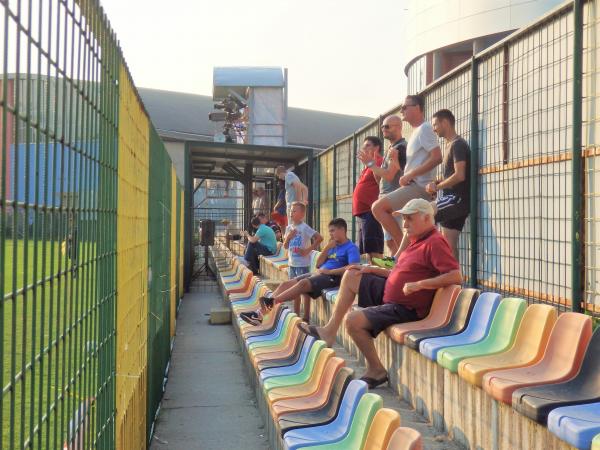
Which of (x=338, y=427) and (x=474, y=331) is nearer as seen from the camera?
(x=338, y=427)

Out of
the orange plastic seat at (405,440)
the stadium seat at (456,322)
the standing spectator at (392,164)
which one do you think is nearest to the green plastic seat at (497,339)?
the stadium seat at (456,322)

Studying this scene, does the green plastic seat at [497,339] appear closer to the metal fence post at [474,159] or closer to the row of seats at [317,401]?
the row of seats at [317,401]

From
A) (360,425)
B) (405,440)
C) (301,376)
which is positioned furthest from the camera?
(301,376)

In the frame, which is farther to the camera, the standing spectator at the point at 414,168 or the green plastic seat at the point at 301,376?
the standing spectator at the point at 414,168

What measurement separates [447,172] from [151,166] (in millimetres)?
2358

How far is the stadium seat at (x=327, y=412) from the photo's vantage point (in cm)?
362

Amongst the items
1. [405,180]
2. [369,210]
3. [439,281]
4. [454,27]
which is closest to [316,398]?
[439,281]

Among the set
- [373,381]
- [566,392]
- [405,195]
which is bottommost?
[373,381]

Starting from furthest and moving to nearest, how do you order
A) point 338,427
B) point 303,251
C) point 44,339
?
point 303,251 → point 338,427 → point 44,339

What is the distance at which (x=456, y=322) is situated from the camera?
4.45m

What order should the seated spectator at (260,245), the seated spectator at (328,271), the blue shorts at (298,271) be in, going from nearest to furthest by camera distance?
the seated spectator at (328,271)
the blue shorts at (298,271)
the seated spectator at (260,245)

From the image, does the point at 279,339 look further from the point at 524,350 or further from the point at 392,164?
the point at 524,350

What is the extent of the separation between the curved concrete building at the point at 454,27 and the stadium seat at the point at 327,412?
19.9m

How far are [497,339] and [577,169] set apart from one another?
1128 millimetres
